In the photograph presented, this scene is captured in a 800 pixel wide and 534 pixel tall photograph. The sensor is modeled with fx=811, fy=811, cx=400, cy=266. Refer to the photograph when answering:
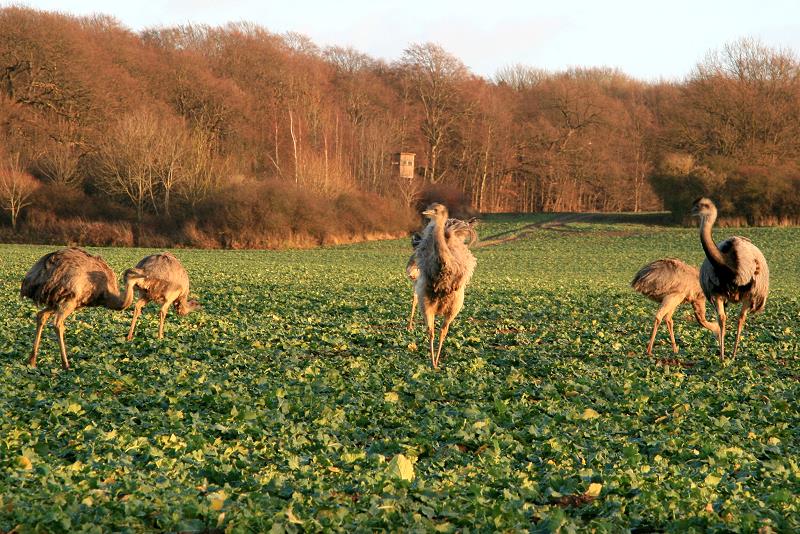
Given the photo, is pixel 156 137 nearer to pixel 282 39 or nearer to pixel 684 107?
pixel 282 39

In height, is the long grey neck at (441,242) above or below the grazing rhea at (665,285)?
above

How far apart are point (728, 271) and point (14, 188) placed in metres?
54.8

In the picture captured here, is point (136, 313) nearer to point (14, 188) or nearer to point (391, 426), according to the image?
point (391, 426)

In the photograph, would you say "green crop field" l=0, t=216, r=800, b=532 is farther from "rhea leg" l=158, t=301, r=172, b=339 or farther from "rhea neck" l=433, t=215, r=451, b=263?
"rhea neck" l=433, t=215, r=451, b=263

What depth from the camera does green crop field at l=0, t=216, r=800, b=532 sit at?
18.7 ft

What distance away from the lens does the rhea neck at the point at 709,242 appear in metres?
12.0

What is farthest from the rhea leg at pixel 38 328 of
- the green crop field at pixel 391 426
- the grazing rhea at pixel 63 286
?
the green crop field at pixel 391 426

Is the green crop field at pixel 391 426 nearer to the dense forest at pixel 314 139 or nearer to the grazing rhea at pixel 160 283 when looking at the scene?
the grazing rhea at pixel 160 283

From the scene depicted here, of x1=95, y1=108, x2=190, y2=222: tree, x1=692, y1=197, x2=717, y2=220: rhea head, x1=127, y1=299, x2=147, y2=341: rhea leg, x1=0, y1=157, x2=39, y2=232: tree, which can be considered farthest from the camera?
x1=0, y1=157, x2=39, y2=232: tree

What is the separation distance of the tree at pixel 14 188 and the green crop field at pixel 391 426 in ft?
146

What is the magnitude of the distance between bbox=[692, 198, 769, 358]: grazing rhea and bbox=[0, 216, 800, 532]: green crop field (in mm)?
975

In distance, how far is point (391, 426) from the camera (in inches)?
333

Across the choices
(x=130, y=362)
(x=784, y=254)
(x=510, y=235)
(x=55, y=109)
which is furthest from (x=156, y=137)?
(x=130, y=362)

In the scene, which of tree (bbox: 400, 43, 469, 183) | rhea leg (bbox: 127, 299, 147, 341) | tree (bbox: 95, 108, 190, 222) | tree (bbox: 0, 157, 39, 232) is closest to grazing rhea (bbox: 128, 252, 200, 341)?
rhea leg (bbox: 127, 299, 147, 341)
